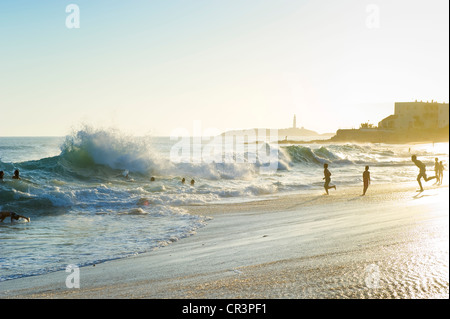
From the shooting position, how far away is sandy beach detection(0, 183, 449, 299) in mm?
3965

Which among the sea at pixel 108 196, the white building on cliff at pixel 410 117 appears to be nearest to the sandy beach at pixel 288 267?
the sea at pixel 108 196

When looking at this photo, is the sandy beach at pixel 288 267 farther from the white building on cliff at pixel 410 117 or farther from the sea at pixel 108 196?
the white building on cliff at pixel 410 117

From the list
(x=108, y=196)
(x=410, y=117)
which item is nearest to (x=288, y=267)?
(x=108, y=196)

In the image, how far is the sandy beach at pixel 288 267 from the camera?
3.96 m

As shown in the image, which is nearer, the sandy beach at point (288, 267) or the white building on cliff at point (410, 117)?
the sandy beach at point (288, 267)

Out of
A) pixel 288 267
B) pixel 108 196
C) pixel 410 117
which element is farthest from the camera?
pixel 410 117

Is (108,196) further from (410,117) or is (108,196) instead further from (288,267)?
(410,117)

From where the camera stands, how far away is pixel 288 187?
2402cm

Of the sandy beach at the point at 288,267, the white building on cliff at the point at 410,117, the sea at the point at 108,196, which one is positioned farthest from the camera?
the white building on cliff at the point at 410,117

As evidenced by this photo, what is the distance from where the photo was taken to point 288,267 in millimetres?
5285

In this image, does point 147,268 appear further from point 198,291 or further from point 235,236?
point 235,236

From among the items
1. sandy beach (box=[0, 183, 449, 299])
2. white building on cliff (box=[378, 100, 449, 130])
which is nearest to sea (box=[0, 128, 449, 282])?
sandy beach (box=[0, 183, 449, 299])

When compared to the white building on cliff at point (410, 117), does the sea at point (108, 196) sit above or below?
below

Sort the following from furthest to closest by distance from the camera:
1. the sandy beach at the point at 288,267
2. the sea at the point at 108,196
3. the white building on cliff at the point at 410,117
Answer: the white building on cliff at the point at 410,117, the sea at the point at 108,196, the sandy beach at the point at 288,267
